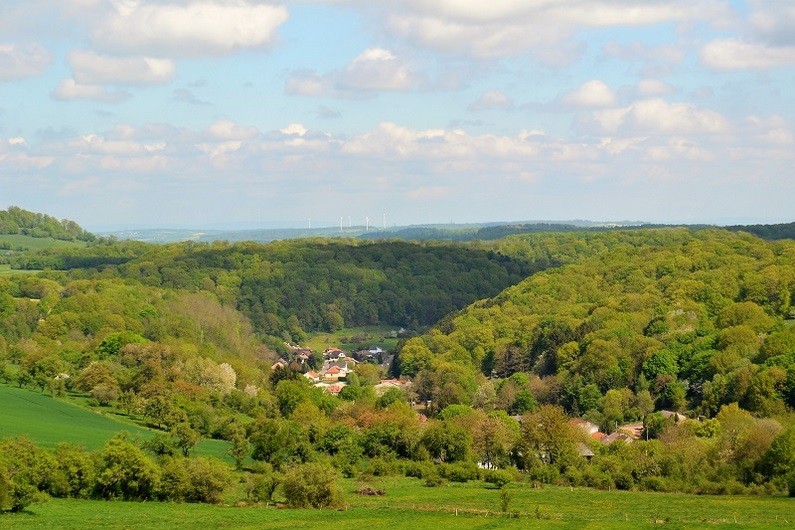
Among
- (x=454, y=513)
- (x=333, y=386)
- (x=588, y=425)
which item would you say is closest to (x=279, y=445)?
(x=454, y=513)

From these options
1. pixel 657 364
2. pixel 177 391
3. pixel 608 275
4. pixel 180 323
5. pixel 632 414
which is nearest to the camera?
pixel 177 391

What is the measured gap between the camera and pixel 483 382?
108 metres

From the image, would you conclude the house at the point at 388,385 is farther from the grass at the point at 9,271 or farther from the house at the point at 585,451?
the grass at the point at 9,271

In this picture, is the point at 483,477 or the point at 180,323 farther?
the point at 180,323

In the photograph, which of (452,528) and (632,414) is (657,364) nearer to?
(632,414)

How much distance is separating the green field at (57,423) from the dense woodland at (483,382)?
1976 millimetres

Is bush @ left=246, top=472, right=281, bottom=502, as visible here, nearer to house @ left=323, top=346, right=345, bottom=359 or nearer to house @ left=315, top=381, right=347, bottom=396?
house @ left=315, top=381, right=347, bottom=396

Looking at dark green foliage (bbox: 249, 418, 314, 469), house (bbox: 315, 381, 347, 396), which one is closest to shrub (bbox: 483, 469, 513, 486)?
dark green foliage (bbox: 249, 418, 314, 469)

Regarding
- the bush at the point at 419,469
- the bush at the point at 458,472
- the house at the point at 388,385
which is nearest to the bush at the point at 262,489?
the bush at the point at 419,469

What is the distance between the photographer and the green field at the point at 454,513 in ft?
148

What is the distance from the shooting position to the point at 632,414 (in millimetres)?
87750

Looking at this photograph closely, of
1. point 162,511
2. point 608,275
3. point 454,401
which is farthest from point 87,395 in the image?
point 608,275

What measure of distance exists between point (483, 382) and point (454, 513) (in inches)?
2284

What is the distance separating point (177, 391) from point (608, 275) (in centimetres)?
7483
